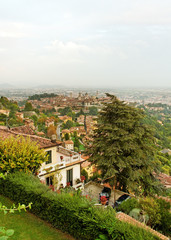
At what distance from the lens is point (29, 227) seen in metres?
5.05

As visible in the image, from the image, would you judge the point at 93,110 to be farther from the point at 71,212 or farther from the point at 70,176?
the point at 71,212

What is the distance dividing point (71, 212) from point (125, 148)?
18.0ft

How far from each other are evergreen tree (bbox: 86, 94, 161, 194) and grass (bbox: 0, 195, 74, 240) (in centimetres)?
466

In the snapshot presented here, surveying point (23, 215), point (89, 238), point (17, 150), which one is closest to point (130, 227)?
point (89, 238)

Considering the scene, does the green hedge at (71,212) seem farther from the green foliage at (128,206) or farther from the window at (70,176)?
the window at (70,176)

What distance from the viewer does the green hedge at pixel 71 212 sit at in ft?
12.5

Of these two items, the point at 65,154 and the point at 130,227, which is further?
the point at 65,154

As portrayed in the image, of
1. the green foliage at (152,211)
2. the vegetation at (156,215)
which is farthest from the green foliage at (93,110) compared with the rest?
the green foliage at (152,211)

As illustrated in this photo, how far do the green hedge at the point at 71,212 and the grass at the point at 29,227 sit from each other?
155 millimetres

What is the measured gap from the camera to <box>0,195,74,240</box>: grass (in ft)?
15.3

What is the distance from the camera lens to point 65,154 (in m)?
12.6

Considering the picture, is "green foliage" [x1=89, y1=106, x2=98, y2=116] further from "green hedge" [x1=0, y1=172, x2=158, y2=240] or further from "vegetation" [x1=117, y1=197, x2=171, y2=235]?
"green hedge" [x1=0, y1=172, x2=158, y2=240]

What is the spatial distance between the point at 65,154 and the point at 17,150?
6139 millimetres

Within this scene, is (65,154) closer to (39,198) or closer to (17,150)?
(17,150)
